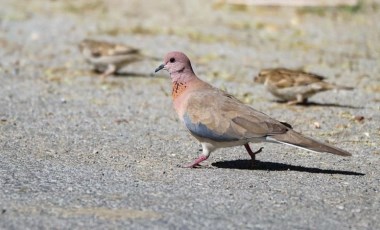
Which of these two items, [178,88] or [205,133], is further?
[178,88]

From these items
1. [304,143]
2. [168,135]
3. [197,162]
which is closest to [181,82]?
[197,162]

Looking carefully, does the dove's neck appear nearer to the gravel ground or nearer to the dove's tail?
the gravel ground

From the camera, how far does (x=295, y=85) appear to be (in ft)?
37.0

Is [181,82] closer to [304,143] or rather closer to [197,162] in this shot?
[197,162]

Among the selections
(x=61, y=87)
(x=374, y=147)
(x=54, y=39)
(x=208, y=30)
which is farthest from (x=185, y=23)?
(x=374, y=147)

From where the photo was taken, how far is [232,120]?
7535 millimetres

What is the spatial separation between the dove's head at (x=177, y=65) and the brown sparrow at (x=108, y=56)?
5536 millimetres

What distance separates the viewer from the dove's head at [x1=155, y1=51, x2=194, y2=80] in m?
8.03

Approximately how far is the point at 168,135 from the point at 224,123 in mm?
1970

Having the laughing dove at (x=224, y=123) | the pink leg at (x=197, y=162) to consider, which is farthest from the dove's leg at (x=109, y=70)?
the pink leg at (x=197, y=162)

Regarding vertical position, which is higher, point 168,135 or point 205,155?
point 205,155

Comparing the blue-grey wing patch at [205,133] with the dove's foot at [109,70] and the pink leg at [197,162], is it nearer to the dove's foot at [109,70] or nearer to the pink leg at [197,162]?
the pink leg at [197,162]

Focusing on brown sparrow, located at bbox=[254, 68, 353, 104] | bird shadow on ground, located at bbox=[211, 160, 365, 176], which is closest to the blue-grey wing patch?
bird shadow on ground, located at bbox=[211, 160, 365, 176]

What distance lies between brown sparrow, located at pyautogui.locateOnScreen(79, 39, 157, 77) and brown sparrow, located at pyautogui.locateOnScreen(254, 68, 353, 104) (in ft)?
9.87
